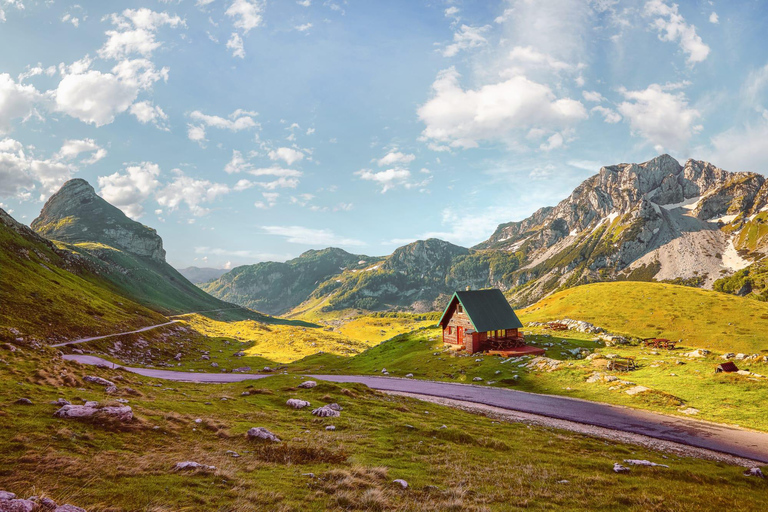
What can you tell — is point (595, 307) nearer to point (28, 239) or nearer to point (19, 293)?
point (19, 293)

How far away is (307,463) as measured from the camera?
55.6 feet

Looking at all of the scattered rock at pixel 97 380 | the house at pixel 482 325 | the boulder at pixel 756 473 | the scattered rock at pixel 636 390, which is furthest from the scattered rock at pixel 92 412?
the house at pixel 482 325

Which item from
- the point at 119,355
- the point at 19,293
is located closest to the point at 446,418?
the point at 119,355

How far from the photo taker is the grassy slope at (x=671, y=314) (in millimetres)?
77125

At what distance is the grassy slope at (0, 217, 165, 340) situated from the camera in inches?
2418

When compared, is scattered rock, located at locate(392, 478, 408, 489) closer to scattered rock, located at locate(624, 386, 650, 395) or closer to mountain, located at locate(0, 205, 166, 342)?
scattered rock, located at locate(624, 386, 650, 395)

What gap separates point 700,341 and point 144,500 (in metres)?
101

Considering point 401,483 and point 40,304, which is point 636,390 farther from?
point 40,304

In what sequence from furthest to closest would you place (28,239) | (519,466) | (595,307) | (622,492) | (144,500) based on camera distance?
(28,239), (595,307), (519,466), (622,492), (144,500)

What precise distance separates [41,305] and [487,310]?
91.0m

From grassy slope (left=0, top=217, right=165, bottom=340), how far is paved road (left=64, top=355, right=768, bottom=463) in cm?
4073

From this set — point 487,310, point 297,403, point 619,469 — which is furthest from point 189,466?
point 487,310

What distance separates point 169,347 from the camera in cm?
8556

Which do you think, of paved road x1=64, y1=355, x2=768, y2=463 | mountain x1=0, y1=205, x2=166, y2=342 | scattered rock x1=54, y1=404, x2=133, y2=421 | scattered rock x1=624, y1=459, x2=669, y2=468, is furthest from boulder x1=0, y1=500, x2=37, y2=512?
paved road x1=64, y1=355, x2=768, y2=463
